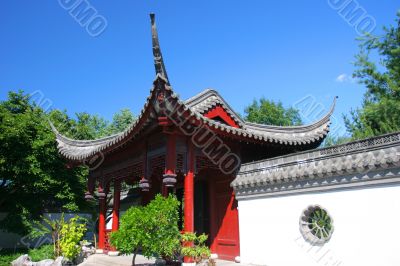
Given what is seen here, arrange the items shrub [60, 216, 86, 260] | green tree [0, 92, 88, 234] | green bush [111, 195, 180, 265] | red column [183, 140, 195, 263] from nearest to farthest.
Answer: green bush [111, 195, 180, 265] < red column [183, 140, 195, 263] < shrub [60, 216, 86, 260] < green tree [0, 92, 88, 234]

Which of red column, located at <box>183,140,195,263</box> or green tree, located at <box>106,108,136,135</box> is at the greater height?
green tree, located at <box>106,108,136,135</box>

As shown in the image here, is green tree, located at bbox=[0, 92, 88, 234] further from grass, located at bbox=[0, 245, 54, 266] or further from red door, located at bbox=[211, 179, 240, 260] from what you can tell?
red door, located at bbox=[211, 179, 240, 260]

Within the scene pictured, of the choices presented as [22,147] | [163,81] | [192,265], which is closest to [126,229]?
[192,265]

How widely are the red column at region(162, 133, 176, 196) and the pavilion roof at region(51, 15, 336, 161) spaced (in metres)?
0.56

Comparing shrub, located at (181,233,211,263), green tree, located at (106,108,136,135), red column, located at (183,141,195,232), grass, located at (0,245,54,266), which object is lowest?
grass, located at (0,245,54,266)

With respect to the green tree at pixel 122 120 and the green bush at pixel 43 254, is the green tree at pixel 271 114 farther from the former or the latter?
the green bush at pixel 43 254

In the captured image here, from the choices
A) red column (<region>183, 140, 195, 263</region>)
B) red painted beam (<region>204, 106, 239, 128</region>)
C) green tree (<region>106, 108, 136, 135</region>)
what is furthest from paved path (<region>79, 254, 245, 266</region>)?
green tree (<region>106, 108, 136, 135</region>)

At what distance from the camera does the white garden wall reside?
5660mm

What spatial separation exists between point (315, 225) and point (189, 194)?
2.72m

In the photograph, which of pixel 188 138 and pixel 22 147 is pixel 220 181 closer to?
pixel 188 138

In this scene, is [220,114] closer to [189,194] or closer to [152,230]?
[189,194]

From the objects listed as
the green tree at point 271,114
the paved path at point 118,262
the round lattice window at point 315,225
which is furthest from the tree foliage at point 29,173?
the green tree at point 271,114

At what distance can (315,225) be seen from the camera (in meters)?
6.94

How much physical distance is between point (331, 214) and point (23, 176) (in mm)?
10986
